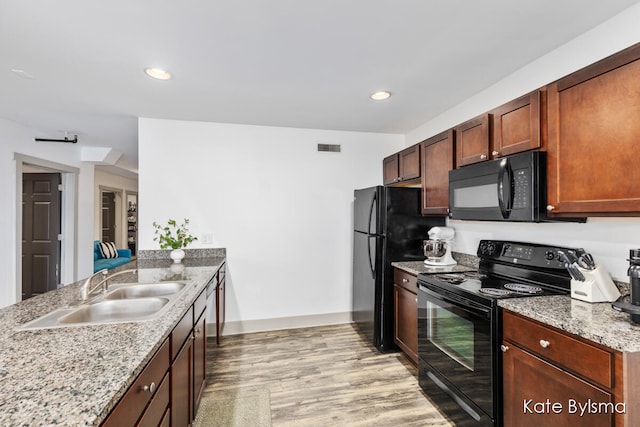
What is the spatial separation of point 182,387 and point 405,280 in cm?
187

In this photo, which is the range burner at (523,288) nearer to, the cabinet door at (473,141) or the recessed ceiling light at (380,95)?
the cabinet door at (473,141)

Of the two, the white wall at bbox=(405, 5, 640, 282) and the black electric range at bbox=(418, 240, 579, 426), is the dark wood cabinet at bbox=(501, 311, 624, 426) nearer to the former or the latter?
the black electric range at bbox=(418, 240, 579, 426)

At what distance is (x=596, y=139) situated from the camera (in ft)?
4.79

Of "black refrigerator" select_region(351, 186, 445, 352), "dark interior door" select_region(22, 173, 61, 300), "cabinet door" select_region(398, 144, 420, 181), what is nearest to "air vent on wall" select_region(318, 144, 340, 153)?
"cabinet door" select_region(398, 144, 420, 181)

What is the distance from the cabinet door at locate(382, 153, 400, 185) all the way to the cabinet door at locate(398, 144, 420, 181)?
0.27 feet

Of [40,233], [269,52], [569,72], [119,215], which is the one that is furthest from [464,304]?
[119,215]

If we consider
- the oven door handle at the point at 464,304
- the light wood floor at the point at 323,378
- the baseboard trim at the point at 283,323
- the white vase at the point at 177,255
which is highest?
the white vase at the point at 177,255

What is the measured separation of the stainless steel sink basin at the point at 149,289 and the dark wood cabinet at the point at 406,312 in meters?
1.81

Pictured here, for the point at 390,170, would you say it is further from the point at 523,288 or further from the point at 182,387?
the point at 182,387

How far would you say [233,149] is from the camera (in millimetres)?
3461

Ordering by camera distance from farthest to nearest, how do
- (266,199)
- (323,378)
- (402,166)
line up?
(266,199) < (402,166) < (323,378)

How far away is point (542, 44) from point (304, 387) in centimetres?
288

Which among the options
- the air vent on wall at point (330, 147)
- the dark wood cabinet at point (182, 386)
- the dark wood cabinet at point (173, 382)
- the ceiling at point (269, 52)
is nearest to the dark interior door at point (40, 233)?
the ceiling at point (269, 52)

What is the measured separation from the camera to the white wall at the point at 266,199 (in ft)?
10.8
